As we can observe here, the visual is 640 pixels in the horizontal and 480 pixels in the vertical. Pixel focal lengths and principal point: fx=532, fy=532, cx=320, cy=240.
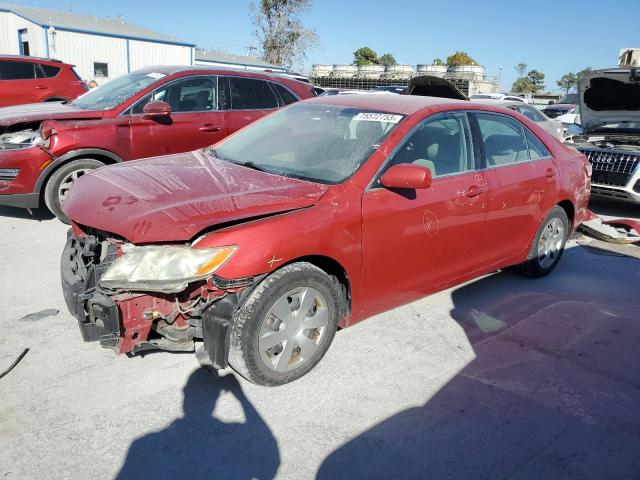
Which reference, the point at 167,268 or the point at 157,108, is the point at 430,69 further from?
the point at 167,268

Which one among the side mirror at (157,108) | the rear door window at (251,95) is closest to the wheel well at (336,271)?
the side mirror at (157,108)

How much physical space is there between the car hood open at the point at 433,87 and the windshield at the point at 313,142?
466cm

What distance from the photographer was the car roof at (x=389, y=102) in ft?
12.4

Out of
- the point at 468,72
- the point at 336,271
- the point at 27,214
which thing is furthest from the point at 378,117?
the point at 468,72

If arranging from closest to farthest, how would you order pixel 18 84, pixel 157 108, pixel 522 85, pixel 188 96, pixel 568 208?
pixel 568 208
pixel 157 108
pixel 188 96
pixel 18 84
pixel 522 85

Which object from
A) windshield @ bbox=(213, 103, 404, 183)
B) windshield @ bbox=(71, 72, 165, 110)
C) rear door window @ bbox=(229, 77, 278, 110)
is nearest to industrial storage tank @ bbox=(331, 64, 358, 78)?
rear door window @ bbox=(229, 77, 278, 110)

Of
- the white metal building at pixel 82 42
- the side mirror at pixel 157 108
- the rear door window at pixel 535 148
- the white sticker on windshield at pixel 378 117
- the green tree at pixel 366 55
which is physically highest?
the green tree at pixel 366 55

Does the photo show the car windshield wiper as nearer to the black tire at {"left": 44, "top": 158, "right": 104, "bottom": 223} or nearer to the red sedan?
the red sedan

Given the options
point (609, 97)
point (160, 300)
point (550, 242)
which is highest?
point (609, 97)

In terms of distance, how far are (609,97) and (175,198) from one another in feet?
25.4

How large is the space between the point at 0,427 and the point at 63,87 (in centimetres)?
1232

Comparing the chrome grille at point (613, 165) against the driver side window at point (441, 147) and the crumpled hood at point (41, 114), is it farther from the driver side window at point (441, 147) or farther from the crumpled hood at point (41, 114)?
the crumpled hood at point (41, 114)

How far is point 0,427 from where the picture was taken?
2.61 m

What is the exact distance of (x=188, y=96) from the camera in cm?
651
